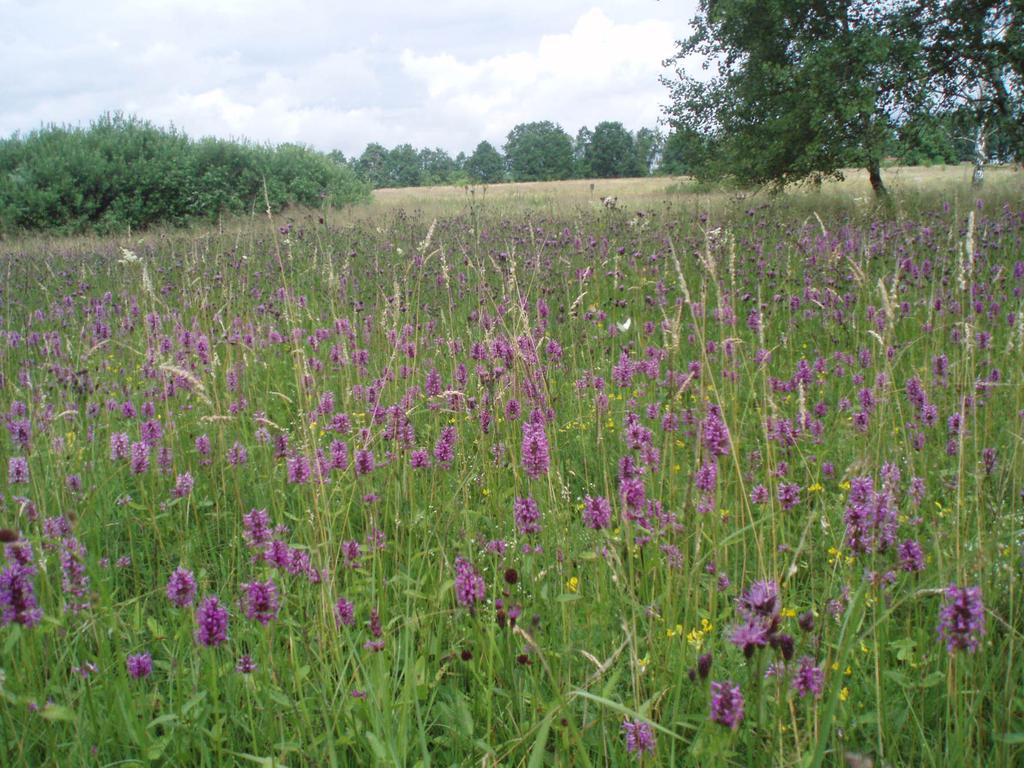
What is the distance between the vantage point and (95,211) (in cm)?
2114

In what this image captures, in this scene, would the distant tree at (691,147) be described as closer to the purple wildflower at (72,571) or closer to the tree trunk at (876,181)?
the tree trunk at (876,181)

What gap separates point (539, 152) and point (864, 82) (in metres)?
88.3

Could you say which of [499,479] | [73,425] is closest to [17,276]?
[73,425]

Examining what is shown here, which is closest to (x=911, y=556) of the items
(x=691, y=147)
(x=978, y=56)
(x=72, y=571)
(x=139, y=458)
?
(x=72, y=571)

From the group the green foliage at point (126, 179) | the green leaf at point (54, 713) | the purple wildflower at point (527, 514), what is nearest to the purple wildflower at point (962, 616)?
the purple wildflower at point (527, 514)

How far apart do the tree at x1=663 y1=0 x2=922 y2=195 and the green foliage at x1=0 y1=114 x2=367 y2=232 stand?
9.92 metres

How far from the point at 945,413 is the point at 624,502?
2.54 metres

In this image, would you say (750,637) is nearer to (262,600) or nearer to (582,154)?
(262,600)

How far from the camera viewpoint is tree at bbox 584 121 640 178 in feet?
312

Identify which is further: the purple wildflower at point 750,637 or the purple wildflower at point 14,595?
the purple wildflower at point 14,595

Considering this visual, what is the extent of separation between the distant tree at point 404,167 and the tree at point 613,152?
75.3 ft

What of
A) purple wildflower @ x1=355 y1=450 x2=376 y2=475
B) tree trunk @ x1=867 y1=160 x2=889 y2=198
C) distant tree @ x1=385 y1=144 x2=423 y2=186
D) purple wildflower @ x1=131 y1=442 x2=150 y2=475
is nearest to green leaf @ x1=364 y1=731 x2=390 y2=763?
purple wildflower @ x1=355 y1=450 x2=376 y2=475

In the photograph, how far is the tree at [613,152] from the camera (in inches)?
3746

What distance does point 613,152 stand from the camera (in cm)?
9625
